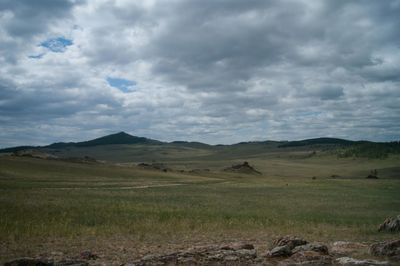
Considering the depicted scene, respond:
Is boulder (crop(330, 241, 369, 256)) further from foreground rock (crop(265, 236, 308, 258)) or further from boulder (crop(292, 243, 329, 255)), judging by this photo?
foreground rock (crop(265, 236, 308, 258))

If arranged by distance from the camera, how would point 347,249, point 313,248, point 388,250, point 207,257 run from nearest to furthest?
point 207,257, point 388,250, point 313,248, point 347,249

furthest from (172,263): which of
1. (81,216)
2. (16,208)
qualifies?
(16,208)

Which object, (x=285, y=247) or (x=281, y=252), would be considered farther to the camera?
(x=285, y=247)

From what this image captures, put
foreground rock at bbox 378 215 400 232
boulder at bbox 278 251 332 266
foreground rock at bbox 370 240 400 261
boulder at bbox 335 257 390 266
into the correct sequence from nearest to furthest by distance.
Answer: boulder at bbox 335 257 390 266 < boulder at bbox 278 251 332 266 < foreground rock at bbox 370 240 400 261 < foreground rock at bbox 378 215 400 232

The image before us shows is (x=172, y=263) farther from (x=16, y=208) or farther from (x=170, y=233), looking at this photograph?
(x=16, y=208)

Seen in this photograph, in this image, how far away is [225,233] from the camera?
65.7 feet

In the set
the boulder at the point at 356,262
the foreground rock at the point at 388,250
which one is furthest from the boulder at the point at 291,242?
the foreground rock at the point at 388,250

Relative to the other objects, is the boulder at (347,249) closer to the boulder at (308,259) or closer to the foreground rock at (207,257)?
the boulder at (308,259)

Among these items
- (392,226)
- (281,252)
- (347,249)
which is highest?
(281,252)

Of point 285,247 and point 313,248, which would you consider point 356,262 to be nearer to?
point 313,248

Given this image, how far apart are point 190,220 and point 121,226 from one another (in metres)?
4.17

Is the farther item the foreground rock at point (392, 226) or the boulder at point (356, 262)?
the foreground rock at point (392, 226)

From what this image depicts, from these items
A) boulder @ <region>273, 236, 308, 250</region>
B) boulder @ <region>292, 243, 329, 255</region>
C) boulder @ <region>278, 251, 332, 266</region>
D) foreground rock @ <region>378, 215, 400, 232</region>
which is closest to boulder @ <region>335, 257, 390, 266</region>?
boulder @ <region>278, 251, 332, 266</region>

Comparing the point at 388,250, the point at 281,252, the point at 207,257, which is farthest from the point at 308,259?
the point at 207,257
